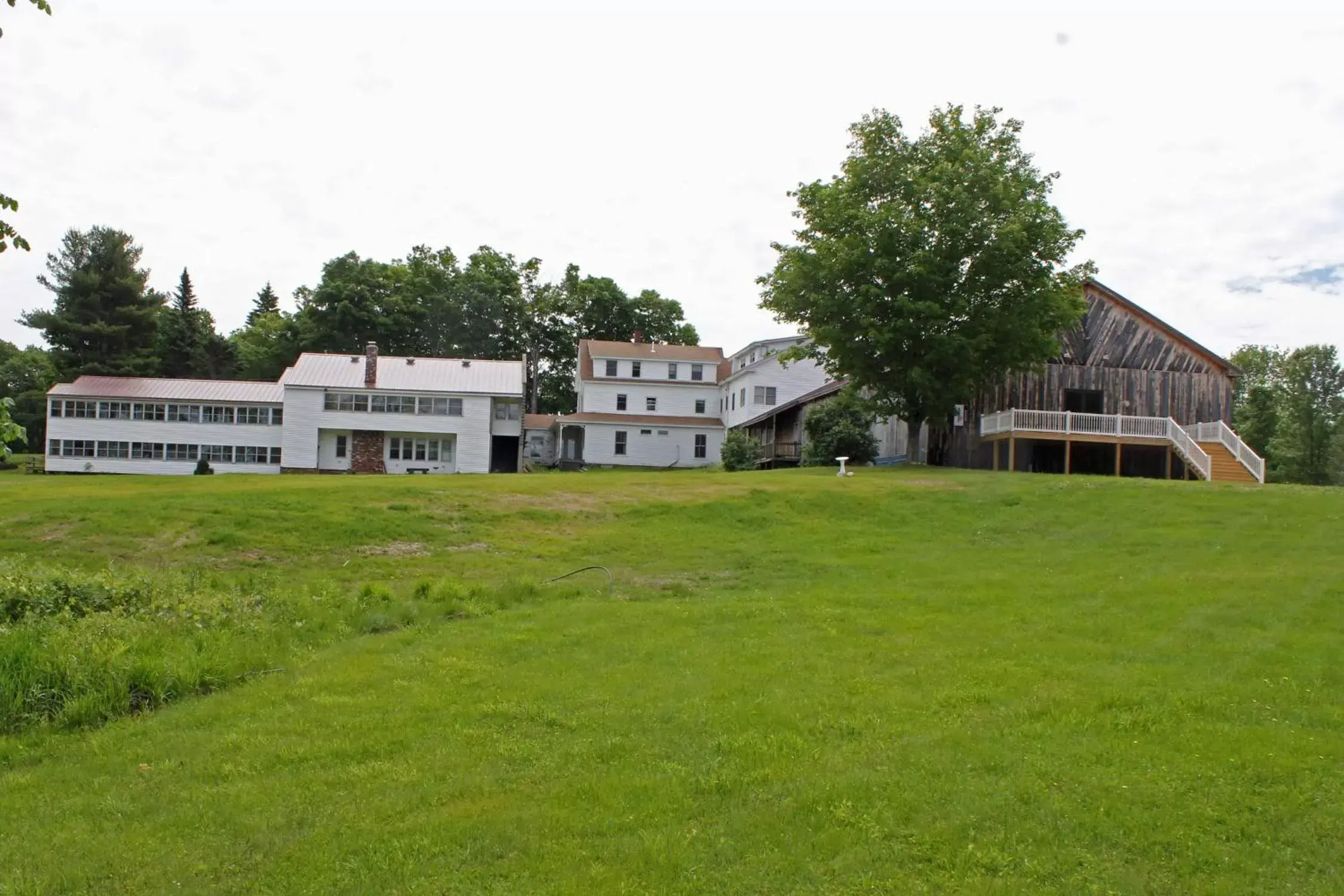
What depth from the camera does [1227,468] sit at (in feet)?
95.0

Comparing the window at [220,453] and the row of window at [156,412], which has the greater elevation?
the row of window at [156,412]

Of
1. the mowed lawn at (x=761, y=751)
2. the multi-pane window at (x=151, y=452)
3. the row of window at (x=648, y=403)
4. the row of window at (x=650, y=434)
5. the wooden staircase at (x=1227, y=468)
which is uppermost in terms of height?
the row of window at (x=648, y=403)

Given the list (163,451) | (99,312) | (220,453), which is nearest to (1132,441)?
(220,453)

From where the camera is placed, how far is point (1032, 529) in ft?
59.5

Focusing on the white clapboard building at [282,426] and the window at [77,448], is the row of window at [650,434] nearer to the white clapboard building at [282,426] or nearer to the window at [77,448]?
the white clapboard building at [282,426]

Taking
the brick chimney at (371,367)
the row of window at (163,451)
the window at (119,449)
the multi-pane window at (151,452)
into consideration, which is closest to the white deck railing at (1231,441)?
the brick chimney at (371,367)

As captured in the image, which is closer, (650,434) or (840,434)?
(840,434)

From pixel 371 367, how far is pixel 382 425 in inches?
125

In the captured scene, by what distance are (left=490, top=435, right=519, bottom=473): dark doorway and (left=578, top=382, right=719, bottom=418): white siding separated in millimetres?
5010

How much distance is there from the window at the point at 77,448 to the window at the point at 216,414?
5573 mm

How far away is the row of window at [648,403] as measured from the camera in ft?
180

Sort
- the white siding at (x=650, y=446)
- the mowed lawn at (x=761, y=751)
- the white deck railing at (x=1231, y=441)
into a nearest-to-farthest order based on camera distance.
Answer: the mowed lawn at (x=761, y=751) → the white deck railing at (x=1231, y=441) → the white siding at (x=650, y=446)

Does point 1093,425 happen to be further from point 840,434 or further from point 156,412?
point 156,412

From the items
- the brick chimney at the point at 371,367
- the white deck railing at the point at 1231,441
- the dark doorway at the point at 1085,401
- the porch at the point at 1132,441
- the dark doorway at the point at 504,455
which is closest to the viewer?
the white deck railing at the point at 1231,441
